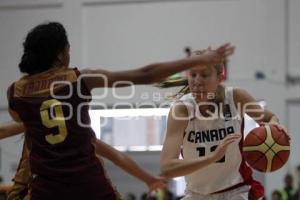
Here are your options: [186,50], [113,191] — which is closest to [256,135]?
[113,191]

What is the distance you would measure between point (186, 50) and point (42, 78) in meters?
8.45

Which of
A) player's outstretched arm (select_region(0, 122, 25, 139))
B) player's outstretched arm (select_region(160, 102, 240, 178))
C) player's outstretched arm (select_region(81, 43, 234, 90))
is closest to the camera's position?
player's outstretched arm (select_region(81, 43, 234, 90))

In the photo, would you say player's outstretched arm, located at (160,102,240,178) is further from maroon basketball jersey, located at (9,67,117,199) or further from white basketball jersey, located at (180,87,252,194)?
maroon basketball jersey, located at (9,67,117,199)

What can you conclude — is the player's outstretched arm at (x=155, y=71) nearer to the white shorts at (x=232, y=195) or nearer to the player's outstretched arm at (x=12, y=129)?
the player's outstretched arm at (x=12, y=129)

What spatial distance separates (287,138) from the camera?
3918mm

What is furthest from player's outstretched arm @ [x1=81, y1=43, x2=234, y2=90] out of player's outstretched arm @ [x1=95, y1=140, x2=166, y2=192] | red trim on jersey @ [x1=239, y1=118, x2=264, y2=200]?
red trim on jersey @ [x1=239, y1=118, x2=264, y2=200]

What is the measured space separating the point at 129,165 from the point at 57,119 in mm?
467

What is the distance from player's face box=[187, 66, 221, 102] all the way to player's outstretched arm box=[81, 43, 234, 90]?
90cm

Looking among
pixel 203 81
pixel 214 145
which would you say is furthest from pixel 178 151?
pixel 203 81

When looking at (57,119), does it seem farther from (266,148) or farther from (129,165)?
(266,148)

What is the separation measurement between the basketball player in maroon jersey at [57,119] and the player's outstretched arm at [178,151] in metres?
0.62

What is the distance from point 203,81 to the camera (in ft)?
12.2

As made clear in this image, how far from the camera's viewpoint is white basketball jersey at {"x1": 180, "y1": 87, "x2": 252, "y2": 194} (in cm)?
385

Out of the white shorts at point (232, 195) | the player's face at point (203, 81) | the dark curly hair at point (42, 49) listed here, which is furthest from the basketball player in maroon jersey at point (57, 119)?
the white shorts at point (232, 195)
